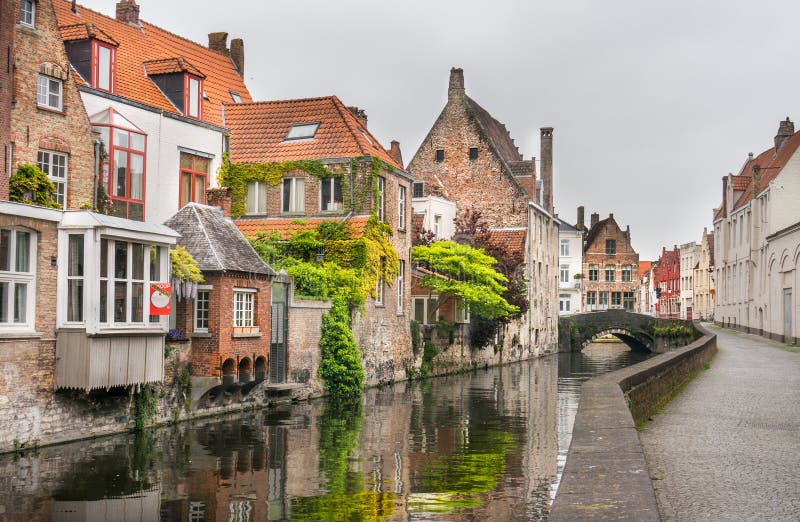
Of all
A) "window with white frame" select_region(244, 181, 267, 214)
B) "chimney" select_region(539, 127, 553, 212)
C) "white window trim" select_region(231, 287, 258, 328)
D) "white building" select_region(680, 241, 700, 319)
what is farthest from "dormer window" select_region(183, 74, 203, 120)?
"white building" select_region(680, 241, 700, 319)

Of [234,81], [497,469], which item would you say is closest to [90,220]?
[497,469]

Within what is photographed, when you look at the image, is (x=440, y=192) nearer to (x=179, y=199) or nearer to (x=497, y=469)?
(x=179, y=199)

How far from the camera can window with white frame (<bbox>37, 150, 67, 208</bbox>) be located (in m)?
22.2

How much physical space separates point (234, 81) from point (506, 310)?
17.0 metres

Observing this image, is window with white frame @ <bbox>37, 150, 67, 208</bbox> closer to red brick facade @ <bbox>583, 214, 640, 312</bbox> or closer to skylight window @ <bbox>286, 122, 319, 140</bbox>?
skylight window @ <bbox>286, 122, 319, 140</bbox>

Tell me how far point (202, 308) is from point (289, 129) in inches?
474

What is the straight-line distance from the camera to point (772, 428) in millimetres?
15922

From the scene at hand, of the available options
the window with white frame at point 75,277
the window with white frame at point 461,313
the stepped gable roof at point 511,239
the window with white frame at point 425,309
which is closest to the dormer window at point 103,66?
the window with white frame at point 75,277

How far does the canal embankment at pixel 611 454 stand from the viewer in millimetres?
7176

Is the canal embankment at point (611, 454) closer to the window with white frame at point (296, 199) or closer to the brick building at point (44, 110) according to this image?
the brick building at point (44, 110)

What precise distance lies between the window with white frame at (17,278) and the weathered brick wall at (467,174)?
38.7 m

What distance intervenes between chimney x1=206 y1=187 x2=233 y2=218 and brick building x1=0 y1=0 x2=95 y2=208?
5346mm

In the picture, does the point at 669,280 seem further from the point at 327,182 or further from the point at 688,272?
the point at 327,182

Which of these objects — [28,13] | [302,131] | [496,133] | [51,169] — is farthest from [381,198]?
[496,133]
